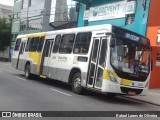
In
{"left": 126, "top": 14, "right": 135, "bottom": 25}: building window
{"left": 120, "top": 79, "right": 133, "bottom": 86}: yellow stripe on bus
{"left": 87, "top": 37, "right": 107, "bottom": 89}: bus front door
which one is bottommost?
{"left": 120, "top": 79, "right": 133, "bottom": 86}: yellow stripe on bus

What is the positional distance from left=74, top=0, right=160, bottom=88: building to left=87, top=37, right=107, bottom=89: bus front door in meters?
7.09

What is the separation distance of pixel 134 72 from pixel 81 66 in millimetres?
2482

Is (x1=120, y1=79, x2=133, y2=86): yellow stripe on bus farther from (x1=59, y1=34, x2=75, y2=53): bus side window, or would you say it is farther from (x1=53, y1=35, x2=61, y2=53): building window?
(x1=53, y1=35, x2=61, y2=53): building window

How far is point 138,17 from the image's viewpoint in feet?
72.8

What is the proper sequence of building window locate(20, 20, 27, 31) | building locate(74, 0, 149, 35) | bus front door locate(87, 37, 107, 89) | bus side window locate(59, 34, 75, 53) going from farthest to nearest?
building window locate(20, 20, 27, 31) → building locate(74, 0, 149, 35) → bus side window locate(59, 34, 75, 53) → bus front door locate(87, 37, 107, 89)

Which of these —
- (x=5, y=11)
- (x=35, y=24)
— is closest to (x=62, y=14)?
(x=35, y=24)

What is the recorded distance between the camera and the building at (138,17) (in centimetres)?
2119

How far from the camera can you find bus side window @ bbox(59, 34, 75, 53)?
1625 centimetres

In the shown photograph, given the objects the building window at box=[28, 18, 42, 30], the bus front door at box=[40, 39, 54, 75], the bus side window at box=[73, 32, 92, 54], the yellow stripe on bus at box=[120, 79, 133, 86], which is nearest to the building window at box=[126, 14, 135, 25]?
the bus front door at box=[40, 39, 54, 75]

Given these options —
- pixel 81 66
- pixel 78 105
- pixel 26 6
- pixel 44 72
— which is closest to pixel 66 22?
pixel 26 6

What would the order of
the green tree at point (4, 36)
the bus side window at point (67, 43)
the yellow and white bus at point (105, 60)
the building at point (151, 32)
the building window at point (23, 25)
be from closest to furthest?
the yellow and white bus at point (105, 60) → the bus side window at point (67, 43) → the building at point (151, 32) → the building window at point (23, 25) → the green tree at point (4, 36)

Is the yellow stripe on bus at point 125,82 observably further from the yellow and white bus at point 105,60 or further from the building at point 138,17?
the building at point 138,17

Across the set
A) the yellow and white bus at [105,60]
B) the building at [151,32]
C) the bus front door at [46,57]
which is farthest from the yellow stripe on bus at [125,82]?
the building at [151,32]

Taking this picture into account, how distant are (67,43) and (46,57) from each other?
8.48ft
